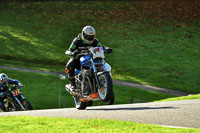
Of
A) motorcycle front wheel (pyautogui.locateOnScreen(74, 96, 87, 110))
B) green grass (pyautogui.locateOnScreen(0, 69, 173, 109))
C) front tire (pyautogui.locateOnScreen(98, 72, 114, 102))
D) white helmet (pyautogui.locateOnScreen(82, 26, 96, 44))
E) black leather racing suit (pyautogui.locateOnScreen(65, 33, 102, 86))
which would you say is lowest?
green grass (pyautogui.locateOnScreen(0, 69, 173, 109))

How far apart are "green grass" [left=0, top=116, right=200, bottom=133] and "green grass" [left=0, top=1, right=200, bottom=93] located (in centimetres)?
3215

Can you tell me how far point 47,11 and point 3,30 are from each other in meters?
9.96

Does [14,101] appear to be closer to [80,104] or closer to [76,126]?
[80,104]

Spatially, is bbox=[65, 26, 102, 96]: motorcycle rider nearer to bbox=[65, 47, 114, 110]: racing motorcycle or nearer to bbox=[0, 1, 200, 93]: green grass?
bbox=[65, 47, 114, 110]: racing motorcycle

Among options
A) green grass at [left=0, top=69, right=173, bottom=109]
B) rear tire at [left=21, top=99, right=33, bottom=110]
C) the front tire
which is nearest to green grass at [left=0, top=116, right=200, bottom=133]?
the front tire

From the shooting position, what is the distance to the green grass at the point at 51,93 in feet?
117

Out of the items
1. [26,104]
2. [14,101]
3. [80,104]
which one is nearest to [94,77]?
[80,104]

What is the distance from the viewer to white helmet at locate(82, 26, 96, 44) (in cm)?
1440

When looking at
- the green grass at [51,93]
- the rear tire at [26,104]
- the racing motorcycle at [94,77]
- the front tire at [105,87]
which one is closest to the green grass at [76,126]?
the front tire at [105,87]

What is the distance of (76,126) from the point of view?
10.9 metres

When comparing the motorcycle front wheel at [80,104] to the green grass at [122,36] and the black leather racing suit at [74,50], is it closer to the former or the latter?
the black leather racing suit at [74,50]

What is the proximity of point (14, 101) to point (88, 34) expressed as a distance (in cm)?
1532

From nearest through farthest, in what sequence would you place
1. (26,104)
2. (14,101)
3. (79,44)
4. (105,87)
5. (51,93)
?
(105,87) < (79,44) < (26,104) < (14,101) < (51,93)

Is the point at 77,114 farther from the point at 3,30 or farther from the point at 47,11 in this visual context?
the point at 47,11
